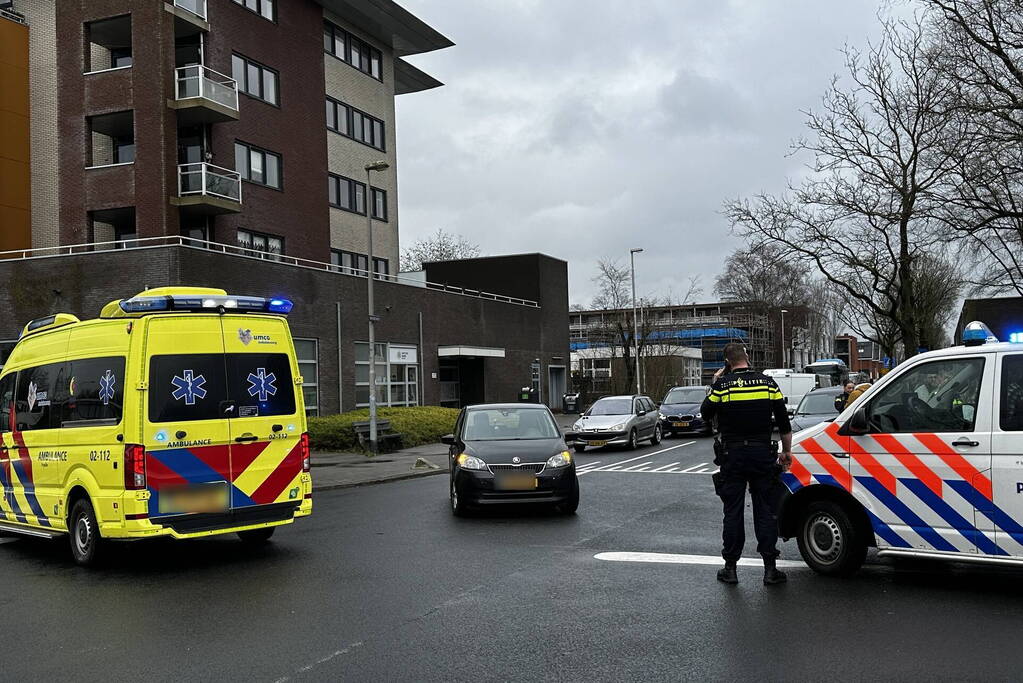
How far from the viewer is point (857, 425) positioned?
25.2 ft

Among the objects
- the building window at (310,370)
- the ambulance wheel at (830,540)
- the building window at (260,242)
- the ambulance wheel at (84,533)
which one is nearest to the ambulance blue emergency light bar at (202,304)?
the ambulance wheel at (84,533)

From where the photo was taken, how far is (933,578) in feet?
25.6

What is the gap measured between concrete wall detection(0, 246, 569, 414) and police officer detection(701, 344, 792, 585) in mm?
19258

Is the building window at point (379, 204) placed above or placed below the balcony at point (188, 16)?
below

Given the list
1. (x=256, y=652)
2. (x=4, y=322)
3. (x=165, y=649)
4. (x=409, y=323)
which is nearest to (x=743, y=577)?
(x=256, y=652)

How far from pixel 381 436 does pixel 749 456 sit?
18143 mm

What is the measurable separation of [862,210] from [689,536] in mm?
18423

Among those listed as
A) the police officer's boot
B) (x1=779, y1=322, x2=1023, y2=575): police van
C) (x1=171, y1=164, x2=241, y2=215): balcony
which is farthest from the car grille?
(x1=171, y1=164, x2=241, y2=215): balcony

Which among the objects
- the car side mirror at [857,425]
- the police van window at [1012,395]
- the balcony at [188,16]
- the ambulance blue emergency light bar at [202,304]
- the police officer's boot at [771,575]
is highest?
the balcony at [188,16]

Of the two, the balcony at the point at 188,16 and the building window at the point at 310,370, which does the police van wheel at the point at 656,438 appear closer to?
the building window at the point at 310,370

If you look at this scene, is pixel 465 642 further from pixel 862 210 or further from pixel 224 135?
pixel 224 135

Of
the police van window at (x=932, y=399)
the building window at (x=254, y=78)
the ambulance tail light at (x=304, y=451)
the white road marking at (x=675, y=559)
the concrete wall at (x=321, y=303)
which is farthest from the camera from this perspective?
the building window at (x=254, y=78)

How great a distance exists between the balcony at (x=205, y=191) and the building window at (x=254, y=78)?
12.5 ft

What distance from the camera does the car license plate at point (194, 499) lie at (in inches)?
356
